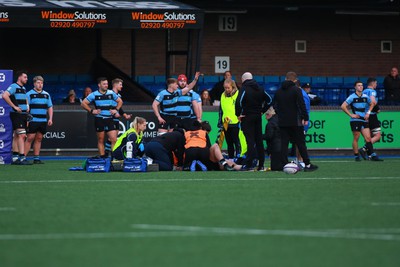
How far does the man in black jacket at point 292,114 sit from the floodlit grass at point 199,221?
6.25ft

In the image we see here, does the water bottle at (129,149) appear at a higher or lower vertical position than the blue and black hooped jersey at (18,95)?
lower

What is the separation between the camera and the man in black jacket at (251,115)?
19.7 meters

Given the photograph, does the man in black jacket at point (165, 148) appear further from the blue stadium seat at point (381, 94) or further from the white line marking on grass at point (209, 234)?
the blue stadium seat at point (381, 94)

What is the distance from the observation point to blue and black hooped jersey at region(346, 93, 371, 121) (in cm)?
2466

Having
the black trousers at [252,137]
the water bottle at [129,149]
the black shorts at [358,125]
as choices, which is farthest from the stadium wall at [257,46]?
the water bottle at [129,149]

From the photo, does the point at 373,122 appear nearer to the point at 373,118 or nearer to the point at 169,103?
the point at 373,118

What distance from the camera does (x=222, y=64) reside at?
3428 centimetres

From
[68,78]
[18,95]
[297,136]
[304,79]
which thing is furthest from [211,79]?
[297,136]

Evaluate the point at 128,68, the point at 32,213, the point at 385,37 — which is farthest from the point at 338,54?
the point at 32,213

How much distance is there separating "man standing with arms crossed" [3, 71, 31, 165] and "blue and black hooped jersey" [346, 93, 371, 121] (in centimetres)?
748

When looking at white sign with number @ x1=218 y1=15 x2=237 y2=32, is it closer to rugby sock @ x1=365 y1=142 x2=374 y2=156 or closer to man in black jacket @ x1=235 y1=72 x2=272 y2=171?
rugby sock @ x1=365 y1=142 x2=374 y2=156

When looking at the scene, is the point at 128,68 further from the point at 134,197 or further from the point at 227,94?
the point at 134,197

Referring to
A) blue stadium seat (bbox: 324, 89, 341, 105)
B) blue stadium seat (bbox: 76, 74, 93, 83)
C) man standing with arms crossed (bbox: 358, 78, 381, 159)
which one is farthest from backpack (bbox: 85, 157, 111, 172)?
blue stadium seat (bbox: 324, 89, 341, 105)

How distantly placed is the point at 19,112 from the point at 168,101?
3.13 meters
